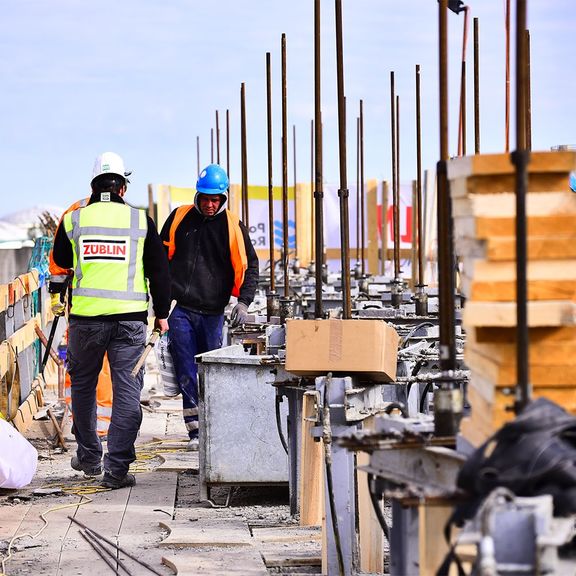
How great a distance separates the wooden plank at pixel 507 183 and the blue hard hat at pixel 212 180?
7519mm

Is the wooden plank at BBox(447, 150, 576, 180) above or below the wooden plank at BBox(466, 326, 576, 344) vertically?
above

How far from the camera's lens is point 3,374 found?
1180 centimetres

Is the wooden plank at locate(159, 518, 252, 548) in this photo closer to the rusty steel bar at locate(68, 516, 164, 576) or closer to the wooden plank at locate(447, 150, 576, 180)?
the rusty steel bar at locate(68, 516, 164, 576)

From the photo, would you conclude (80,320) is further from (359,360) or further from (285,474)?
(359,360)

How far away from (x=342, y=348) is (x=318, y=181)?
9.18 feet

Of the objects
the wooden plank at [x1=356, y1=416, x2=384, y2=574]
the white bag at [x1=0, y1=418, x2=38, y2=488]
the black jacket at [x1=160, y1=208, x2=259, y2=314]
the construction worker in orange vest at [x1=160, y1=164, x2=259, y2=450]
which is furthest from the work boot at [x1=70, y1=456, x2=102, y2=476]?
the wooden plank at [x1=356, y1=416, x2=384, y2=574]

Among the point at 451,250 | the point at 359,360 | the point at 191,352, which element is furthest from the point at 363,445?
the point at 191,352

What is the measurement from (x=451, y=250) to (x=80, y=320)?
5648 millimetres

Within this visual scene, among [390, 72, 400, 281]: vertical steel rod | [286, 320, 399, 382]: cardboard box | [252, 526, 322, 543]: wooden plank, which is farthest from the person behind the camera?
[390, 72, 400, 281]: vertical steel rod

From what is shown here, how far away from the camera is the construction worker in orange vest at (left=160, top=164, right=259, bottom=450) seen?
1204 cm

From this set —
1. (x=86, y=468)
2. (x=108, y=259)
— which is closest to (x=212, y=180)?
(x=108, y=259)

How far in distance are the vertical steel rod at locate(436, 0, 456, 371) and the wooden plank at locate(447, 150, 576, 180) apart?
0.65m

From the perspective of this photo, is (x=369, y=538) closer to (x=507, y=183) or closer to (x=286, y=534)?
(x=286, y=534)

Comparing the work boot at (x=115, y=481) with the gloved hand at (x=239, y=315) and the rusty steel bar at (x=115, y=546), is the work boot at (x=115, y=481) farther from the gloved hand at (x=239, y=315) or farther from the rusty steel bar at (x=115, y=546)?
the gloved hand at (x=239, y=315)
